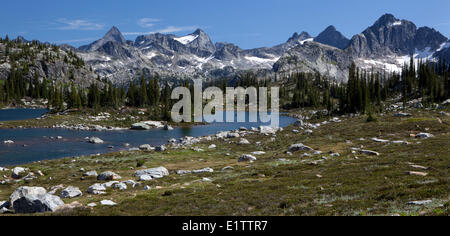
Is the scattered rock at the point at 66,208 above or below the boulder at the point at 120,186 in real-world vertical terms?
above

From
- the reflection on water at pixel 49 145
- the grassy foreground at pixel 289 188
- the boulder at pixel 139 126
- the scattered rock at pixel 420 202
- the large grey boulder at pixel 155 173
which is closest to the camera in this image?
the scattered rock at pixel 420 202

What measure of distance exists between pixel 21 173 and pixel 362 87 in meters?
112

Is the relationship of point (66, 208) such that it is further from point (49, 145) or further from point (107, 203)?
point (49, 145)

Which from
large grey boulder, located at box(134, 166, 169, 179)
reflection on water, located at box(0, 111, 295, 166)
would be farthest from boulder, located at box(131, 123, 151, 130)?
large grey boulder, located at box(134, 166, 169, 179)

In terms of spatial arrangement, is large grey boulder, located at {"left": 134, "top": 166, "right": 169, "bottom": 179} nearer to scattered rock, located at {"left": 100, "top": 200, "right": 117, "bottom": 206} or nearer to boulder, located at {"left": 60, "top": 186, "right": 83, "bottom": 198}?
boulder, located at {"left": 60, "top": 186, "right": 83, "bottom": 198}

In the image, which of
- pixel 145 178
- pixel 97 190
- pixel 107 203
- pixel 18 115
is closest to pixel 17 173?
pixel 97 190

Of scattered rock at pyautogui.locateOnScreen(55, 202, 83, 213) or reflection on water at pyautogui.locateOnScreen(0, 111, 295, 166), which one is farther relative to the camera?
reflection on water at pyautogui.locateOnScreen(0, 111, 295, 166)

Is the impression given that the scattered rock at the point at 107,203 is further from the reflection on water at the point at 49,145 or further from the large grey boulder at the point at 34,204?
the reflection on water at the point at 49,145

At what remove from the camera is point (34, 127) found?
96.6 meters

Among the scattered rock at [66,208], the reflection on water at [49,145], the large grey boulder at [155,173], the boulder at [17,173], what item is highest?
the scattered rock at [66,208]

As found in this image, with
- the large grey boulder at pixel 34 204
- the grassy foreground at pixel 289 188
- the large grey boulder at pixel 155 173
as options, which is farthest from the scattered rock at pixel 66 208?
the large grey boulder at pixel 155 173
